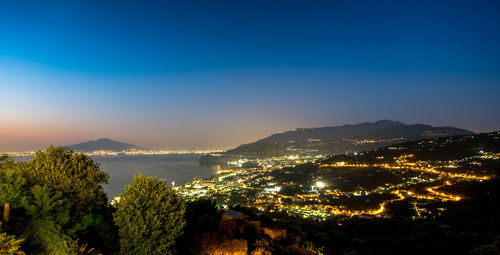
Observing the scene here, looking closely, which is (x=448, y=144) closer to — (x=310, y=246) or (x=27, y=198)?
(x=310, y=246)

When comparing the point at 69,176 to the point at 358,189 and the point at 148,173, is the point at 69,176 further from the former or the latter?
the point at 148,173

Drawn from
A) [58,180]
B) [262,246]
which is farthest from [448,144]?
[58,180]

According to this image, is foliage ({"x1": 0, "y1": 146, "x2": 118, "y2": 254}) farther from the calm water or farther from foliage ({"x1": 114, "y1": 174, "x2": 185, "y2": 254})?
the calm water

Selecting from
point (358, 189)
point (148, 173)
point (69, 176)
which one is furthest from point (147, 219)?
point (148, 173)

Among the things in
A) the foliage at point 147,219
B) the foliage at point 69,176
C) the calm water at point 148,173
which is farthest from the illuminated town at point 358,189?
the calm water at point 148,173

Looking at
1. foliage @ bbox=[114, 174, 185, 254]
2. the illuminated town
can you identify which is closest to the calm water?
the illuminated town

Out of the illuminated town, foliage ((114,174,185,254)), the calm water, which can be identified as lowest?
the calm water

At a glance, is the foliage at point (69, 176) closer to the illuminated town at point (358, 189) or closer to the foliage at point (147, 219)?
the foliage at point (147, 219)

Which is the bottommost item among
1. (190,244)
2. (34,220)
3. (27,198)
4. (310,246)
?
(310,246)
